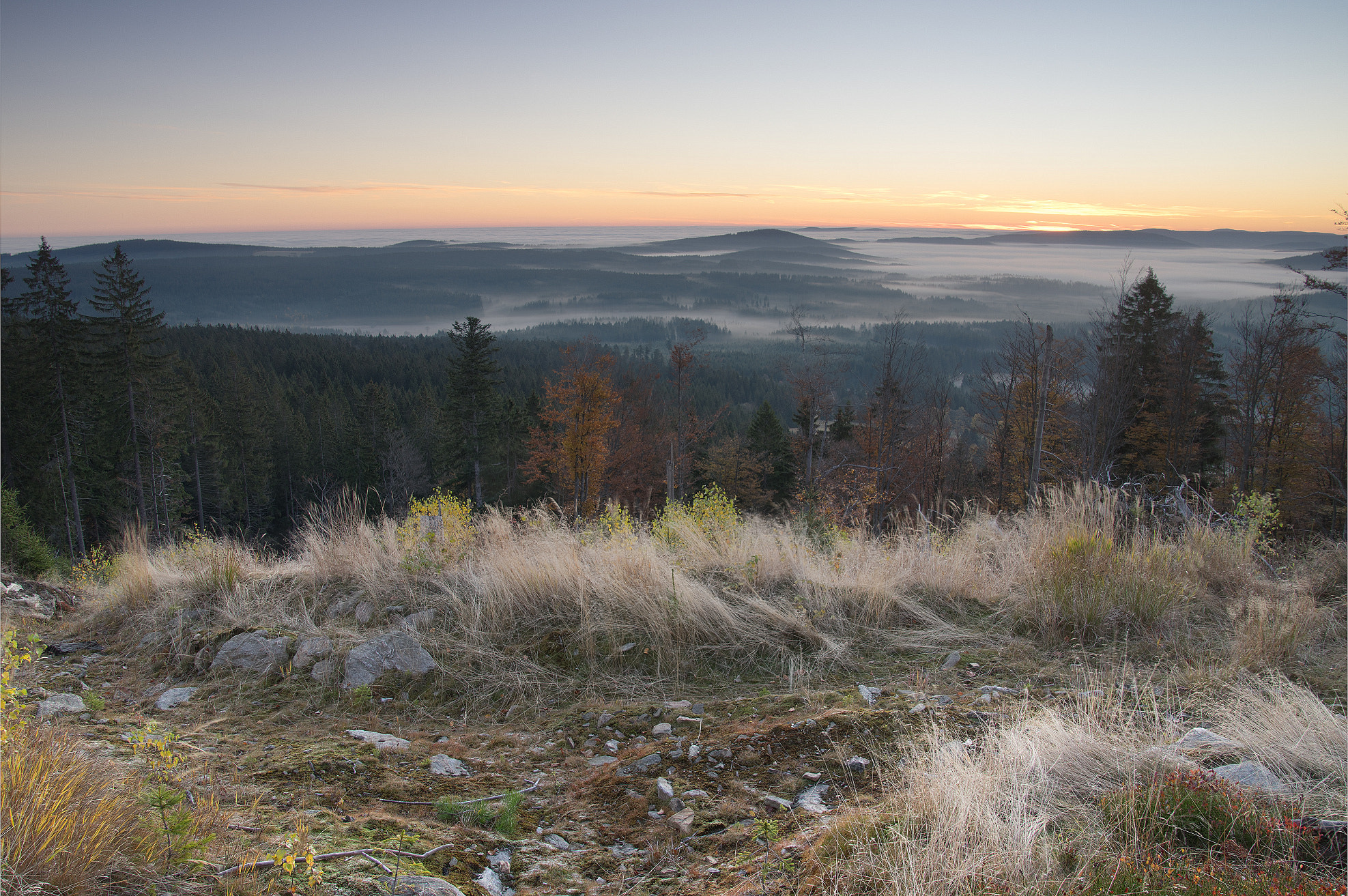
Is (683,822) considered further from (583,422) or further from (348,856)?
(583,422)

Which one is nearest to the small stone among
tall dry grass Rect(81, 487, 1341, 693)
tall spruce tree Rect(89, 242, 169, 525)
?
tall dry grass Rect(81, 487, 1341, 693)

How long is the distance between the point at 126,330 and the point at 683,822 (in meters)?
38.5

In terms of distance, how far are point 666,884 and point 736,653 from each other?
2341 millimetres

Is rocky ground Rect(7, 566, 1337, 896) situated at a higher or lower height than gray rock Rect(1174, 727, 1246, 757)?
lower

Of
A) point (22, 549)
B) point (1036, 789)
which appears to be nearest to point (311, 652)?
→ point (1036, 789)

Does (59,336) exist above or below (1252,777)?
above

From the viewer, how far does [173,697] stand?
4289 millimetres

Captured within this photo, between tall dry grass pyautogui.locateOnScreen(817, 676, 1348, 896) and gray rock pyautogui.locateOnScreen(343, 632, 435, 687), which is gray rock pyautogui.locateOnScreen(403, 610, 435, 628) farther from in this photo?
tall dry grass pyautogui.locateOnScreen(817, 676, 1348, 896)

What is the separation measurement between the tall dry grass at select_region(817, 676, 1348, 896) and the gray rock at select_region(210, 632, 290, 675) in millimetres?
4170

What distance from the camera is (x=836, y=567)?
6.16 meters

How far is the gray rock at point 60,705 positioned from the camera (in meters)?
3.73

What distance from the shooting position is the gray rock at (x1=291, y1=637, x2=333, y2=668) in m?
4.62

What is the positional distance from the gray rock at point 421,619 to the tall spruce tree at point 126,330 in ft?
110

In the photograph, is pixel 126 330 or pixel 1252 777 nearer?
pixel 1252 777
